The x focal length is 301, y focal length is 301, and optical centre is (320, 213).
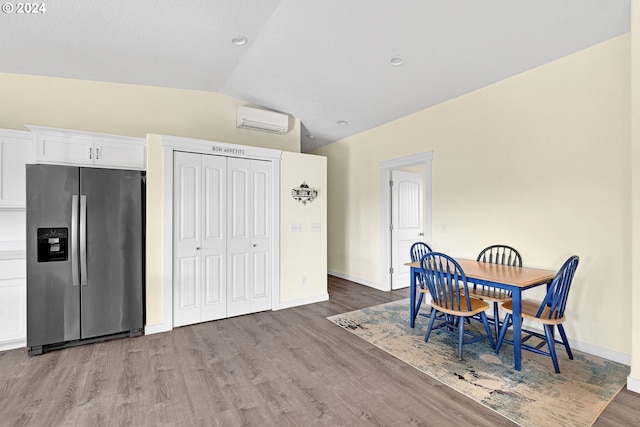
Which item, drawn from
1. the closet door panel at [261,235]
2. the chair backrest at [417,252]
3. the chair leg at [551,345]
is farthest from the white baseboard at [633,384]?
the closet door panel at [261,235]

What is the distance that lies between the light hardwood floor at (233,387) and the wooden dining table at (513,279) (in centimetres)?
69

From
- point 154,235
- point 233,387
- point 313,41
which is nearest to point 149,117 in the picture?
point 154,235

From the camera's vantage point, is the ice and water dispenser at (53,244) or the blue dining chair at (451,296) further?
the ice and water dispenser at (53,244)

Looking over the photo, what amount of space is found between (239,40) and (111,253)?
2.69 meters

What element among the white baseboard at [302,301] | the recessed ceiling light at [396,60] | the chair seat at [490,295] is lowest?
the white baseboard at [302,301]

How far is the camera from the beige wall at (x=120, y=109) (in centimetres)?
363

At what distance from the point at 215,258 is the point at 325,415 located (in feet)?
7.91

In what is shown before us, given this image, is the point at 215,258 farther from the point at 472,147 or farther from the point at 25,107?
the point at 472,147

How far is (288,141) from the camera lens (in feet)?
17.3

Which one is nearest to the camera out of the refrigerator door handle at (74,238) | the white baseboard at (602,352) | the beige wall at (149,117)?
the white baseboard at (602,352)

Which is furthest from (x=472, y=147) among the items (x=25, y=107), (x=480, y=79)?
(x=25, y=107)

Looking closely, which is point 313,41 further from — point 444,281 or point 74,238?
point 74,238

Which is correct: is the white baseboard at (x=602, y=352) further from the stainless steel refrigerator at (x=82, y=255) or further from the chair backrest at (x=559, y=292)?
the stainless steel refrigerator at (x=82, y=255)

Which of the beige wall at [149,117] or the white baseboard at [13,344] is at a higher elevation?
the beige wall at [149,117]
